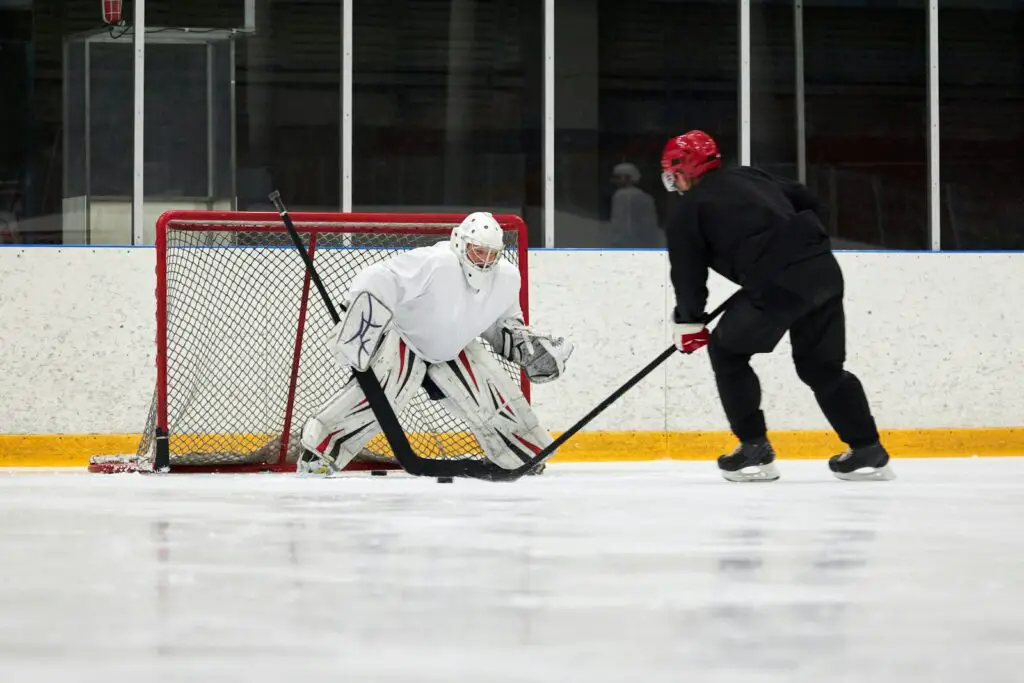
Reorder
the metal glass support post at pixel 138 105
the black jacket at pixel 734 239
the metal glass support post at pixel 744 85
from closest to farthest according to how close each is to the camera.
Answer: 1. the black jacket at pixel 734 239
2. the metal glass support post at pixel 138 105
3. the metal glass support post at pixel 744 85

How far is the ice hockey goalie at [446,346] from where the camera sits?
18.7ft

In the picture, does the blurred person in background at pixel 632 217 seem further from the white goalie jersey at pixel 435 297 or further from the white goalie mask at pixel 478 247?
the white goalie mask at pixel 478 247

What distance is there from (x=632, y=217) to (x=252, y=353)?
8.52ft

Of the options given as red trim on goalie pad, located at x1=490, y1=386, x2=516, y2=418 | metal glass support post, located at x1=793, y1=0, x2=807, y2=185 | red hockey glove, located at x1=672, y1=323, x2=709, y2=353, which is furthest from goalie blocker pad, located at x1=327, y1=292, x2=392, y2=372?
metal glass support post, located at x1=793, y1=0, x2=807, y2=185

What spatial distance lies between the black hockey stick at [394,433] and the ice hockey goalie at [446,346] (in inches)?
2.6

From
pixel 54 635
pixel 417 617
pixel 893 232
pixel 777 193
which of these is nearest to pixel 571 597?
pixel 417 617

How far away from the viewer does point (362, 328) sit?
5.64 m

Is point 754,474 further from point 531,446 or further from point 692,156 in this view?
point 692,156

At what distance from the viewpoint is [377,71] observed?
8.29 metres

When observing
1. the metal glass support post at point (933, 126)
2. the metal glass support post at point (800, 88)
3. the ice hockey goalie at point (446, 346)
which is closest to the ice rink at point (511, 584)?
the ice hockey goalie at point (446, 346)

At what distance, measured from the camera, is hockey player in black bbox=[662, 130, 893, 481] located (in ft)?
18.5

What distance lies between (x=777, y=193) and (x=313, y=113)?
3087 millimetres

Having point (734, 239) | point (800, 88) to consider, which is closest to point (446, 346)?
point (734, 239)

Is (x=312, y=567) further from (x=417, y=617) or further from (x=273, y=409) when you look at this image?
(x=273, y=409)
